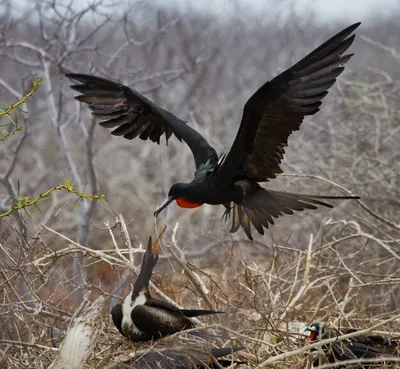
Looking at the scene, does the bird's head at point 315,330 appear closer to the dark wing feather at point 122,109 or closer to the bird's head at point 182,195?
the bird's head at point 182,195

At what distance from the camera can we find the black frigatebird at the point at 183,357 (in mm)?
3316

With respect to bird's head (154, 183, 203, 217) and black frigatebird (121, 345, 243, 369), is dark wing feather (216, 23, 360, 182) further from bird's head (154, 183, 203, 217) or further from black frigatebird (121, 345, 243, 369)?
black frigatebird (121, 345, 243, 369)

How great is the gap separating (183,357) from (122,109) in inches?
60.5

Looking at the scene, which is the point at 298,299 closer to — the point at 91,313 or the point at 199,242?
the point at 91,313

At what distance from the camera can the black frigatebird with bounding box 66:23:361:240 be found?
357 centimetres

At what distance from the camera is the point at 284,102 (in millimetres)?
3637

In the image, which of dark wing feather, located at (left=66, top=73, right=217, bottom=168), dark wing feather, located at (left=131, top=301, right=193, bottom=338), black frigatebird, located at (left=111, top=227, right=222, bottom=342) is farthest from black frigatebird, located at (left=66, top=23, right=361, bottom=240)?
dark wing feather, located at (left=131, top=301, right=193, bottom=338)

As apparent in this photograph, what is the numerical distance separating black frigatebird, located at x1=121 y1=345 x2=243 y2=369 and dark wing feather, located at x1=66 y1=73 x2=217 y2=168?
125 cm

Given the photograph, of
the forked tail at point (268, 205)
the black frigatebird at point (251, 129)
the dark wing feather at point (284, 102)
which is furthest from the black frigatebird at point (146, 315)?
the dark wing feather at point (284, 102)

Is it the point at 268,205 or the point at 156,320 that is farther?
the point at 268,205

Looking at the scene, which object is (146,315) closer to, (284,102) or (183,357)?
(183,357)

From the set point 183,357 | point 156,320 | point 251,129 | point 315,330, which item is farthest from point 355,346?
point 251,129

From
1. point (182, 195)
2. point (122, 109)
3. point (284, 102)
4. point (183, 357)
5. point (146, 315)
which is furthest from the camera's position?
point (122, 109)

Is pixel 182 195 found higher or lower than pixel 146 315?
higher
